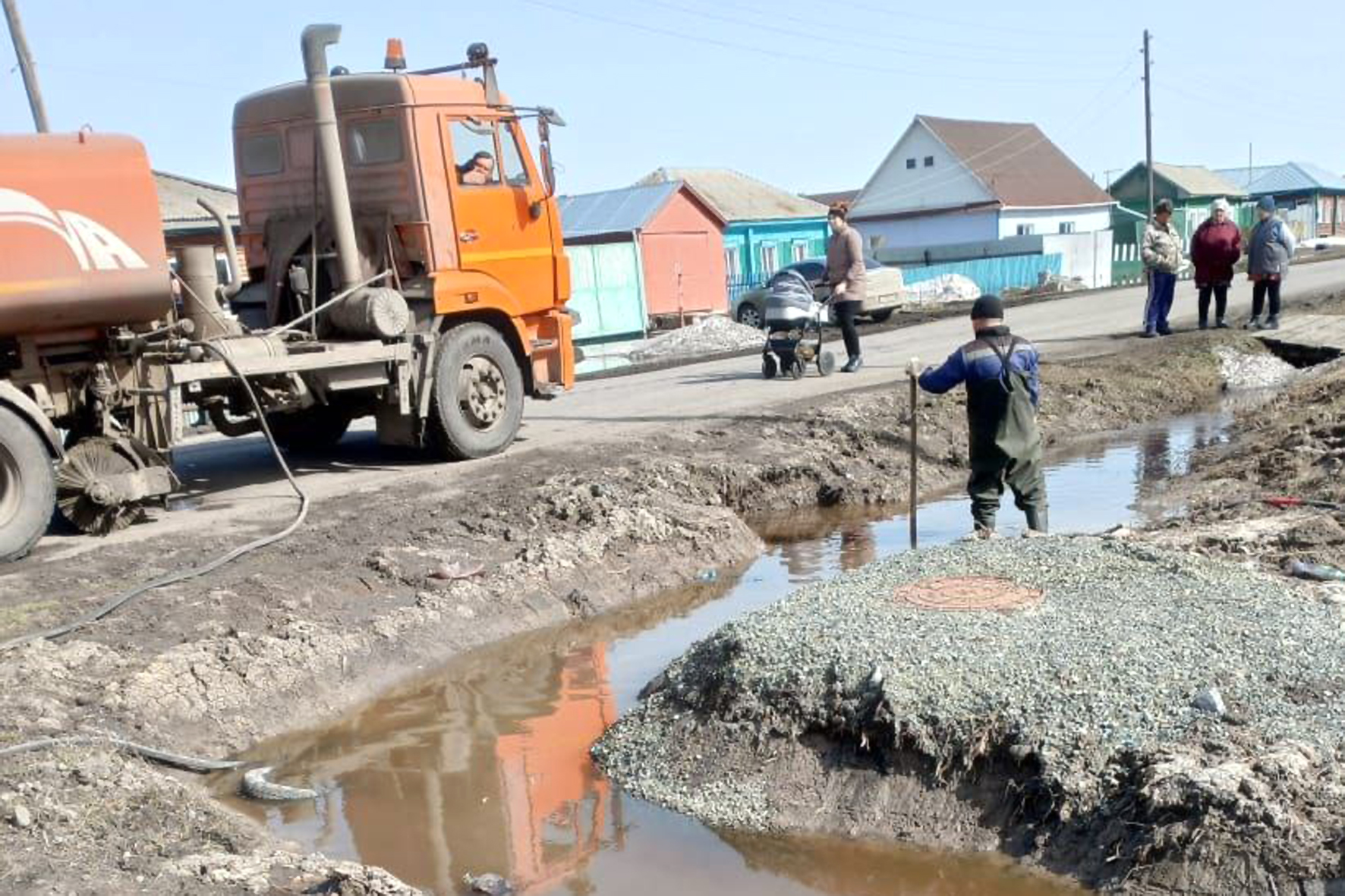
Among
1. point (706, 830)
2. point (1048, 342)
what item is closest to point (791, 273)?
point (1048, 342)

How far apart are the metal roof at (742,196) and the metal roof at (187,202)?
16.1 metres

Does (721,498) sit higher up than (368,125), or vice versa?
(368,125)

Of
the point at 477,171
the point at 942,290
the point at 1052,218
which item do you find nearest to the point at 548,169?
the point at 477,171

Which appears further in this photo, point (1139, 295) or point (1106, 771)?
point (1139, 295)

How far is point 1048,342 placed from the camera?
1777 centimetres

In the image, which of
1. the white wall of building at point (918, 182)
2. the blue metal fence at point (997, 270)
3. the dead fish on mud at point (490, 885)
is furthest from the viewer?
the white wall of building at point (918, 182)

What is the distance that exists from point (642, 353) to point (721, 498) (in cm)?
1333

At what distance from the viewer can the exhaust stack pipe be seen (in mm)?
9398

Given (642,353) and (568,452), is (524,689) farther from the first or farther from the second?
(642,353)

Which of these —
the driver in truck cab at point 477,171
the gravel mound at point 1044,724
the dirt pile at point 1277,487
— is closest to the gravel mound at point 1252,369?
the dirt pile at point 1277,487

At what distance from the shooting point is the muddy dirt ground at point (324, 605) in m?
4.55

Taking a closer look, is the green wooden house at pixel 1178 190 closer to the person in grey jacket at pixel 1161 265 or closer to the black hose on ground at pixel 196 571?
the person in grey jacket at pixel 1161 265

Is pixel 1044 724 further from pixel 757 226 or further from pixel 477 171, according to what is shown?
pixel 757 226

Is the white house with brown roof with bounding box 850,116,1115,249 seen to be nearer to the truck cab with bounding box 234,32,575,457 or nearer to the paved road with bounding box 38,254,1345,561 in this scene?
the paved road with bounding box 38,254,1345,561
